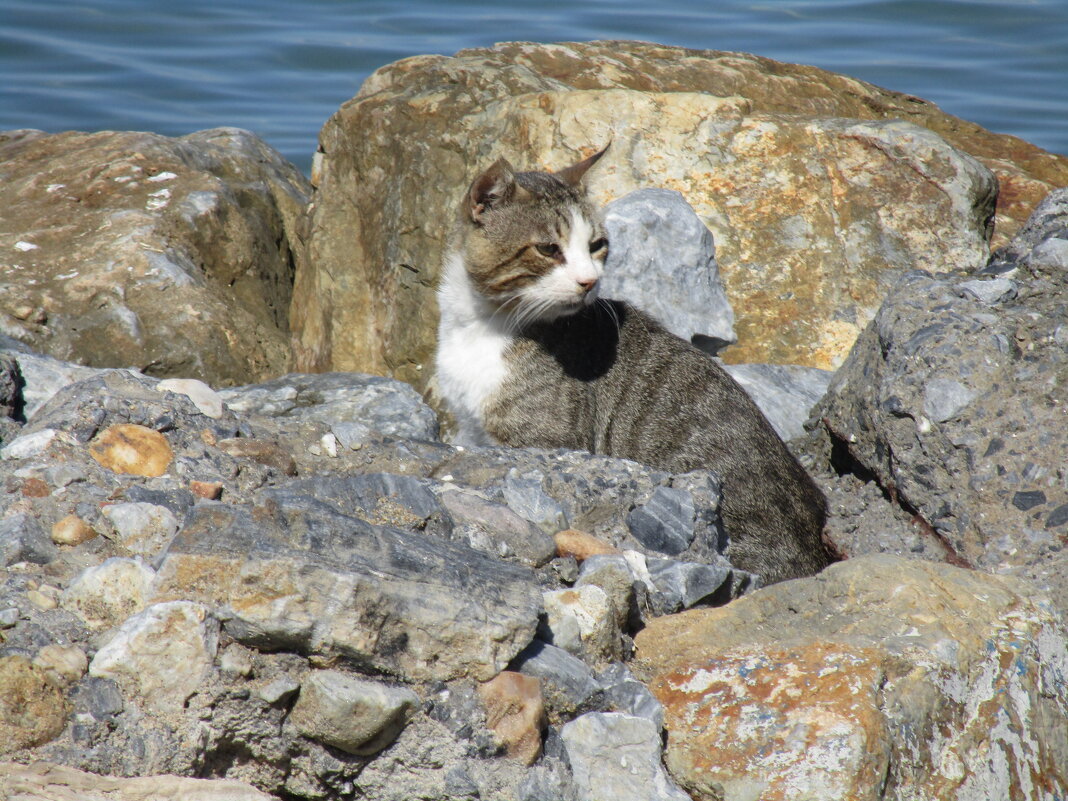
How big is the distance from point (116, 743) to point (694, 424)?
2748 mm

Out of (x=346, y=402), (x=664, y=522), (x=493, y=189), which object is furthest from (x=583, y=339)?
(x=664, y=522)

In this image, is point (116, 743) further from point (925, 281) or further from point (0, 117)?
point (0, 117)

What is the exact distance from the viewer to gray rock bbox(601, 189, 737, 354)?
548 centimetres

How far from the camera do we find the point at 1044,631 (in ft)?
8.11

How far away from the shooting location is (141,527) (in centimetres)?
241

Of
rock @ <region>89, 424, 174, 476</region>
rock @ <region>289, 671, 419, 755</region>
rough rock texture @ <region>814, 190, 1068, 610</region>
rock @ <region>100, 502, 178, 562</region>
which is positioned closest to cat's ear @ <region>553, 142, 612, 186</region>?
rough rock texture @ <region>814, 190, 1068, 610</region>

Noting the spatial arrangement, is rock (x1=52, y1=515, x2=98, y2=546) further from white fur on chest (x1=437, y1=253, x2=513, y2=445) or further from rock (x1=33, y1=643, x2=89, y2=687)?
white fur on chest (x1=437, y1=253, x2=513, y2=445)

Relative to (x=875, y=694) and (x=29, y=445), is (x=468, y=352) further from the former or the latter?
(x=875, y=694)

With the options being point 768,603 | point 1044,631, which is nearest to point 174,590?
point 768,603

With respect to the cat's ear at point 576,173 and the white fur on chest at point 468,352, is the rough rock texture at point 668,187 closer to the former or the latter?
the cat's ear at point 576,173

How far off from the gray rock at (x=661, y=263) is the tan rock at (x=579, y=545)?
2.76 meters

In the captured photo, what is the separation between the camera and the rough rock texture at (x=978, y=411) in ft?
10.5

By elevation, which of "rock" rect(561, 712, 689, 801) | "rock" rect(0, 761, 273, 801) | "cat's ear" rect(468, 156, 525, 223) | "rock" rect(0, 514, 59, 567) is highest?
"cat's ear" rect(468, 156, 525, 223)

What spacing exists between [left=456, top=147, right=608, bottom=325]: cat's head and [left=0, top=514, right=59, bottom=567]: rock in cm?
230
